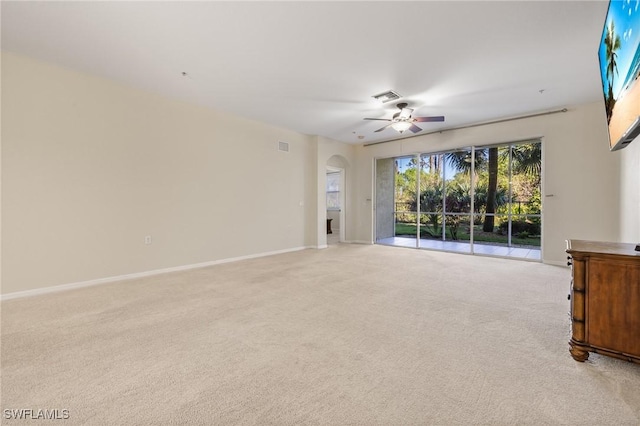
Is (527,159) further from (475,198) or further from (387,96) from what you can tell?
(387,96)

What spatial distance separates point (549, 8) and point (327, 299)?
3.57 metres

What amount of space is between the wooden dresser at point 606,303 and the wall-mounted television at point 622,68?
86cm

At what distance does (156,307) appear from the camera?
2936 mm

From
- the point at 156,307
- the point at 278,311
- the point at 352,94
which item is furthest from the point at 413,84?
the point at 156,307

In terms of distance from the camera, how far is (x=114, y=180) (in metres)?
3.96

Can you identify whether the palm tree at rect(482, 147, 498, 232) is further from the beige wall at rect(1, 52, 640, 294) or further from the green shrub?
the beige wall at rect(1, 52, 640, 294)

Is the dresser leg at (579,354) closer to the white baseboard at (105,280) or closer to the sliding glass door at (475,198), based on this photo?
the sliding glass door at (475,198)

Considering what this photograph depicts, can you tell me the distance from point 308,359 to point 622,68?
115 inches

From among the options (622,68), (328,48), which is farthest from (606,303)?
(328,48)

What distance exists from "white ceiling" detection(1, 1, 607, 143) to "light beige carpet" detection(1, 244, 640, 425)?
289 cm

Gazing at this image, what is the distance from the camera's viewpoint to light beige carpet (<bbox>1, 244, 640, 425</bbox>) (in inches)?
57.0

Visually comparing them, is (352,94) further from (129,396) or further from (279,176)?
(129,396)

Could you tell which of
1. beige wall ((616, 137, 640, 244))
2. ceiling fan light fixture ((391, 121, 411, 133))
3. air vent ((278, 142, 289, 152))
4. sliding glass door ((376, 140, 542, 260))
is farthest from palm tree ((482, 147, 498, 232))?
→ air vent ((278, 142, 289, 152))

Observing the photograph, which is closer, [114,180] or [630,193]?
[630,193]
